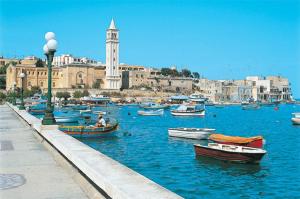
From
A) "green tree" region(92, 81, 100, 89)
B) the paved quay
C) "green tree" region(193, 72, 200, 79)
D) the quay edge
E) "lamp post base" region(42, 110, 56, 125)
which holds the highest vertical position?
"green tree" region(193, 72, 200, 79)

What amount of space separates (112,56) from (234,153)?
102 m

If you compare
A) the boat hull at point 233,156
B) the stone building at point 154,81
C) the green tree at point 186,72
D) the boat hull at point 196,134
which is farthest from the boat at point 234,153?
the green tree at point 186,72

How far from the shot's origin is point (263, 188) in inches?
550

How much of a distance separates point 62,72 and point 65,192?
4786 inches

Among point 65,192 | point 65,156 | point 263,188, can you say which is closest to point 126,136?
point 263,188

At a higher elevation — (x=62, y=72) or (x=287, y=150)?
(x=62, y=72)

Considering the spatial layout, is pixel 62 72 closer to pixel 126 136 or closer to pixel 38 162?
pixel 126 136

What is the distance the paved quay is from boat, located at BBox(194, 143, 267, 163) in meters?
9.81

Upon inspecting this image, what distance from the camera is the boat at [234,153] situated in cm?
1789

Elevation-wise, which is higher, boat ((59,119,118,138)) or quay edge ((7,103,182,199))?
quay edge ((7,103,182,199))

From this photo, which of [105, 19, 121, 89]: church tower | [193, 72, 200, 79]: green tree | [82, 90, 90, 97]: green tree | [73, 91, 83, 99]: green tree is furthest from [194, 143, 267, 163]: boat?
[193, 72, 200, 79]: green tree

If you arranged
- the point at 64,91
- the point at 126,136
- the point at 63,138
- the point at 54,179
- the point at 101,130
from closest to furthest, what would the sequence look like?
the point at 54,179 → the point at 63,138 → the point at 101,130 → the point at 126,136 → the point at 64,91

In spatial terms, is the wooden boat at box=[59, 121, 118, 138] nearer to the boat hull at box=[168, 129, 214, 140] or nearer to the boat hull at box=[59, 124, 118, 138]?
the boat hull at box=[59, 124, 118, 138]

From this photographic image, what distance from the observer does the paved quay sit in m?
5.92
